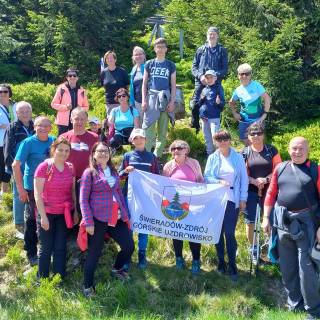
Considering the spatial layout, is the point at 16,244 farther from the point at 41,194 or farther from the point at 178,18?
the point at 178,18

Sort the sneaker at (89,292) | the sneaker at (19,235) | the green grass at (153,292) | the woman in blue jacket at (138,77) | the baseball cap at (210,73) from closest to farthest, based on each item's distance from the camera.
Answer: the green grass at (153,292) < the sneaker at (89,292) < the sneaker at (19,235) < the baseball cap at (210,73) < the woman in blue jacket at (138,77)

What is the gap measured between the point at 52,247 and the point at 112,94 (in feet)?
13.3

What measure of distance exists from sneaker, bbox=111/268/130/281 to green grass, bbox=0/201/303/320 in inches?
4.3

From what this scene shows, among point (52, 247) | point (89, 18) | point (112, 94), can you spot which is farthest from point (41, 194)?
point (89, 18)

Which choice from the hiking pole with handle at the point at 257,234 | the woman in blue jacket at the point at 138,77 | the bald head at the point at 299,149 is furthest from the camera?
the woman in blue jacket at the point at 138,77

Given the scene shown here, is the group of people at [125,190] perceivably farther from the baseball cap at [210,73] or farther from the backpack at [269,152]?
the baseball cap at [210,73]

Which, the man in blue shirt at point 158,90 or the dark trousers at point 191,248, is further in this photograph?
the man in blue shirt at point 158,90

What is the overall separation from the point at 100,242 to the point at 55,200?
0.88 meters

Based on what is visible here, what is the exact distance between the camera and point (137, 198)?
7.35m

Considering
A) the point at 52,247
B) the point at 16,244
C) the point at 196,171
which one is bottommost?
the point at 16,244

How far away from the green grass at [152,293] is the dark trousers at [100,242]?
1.06 feet

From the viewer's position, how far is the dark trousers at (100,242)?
653 cm

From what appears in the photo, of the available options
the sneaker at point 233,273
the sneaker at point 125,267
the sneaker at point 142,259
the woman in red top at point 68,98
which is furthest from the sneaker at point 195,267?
the woman in red top at point 68,98

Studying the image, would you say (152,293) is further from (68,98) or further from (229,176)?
(68,98)
